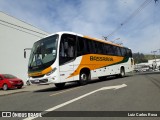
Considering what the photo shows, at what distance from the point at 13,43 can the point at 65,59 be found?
679 inches

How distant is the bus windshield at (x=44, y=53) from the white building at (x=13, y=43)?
13.4m

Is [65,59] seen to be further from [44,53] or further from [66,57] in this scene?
[44,53]

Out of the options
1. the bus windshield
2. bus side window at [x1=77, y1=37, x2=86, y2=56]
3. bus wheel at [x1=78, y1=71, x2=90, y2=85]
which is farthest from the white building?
bus side window at [x1=77, y1=37, x2=86, y2=56]

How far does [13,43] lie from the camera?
2758 cm

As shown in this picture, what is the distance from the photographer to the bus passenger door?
12.1 meters

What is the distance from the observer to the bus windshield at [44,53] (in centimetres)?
1188

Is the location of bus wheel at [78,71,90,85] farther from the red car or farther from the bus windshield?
the red car

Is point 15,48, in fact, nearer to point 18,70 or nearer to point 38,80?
point 18,70

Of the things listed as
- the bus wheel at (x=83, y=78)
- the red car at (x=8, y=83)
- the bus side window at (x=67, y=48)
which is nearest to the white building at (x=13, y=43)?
the red car at (x=8, y=83)

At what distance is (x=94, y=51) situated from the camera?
53.0 feet

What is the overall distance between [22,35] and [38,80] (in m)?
19.1

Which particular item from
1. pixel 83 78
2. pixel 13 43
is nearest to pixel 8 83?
pixel 13 43

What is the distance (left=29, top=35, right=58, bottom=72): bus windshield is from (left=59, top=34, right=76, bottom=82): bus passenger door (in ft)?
1.49

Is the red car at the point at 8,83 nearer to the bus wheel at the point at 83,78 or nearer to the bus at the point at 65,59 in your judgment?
the bus at the point at 65,59
